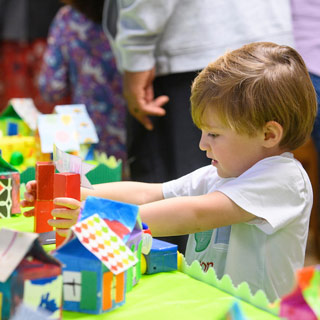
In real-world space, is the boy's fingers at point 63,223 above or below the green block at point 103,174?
above

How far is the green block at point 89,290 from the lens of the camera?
786 mm

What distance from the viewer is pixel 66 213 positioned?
96 cm

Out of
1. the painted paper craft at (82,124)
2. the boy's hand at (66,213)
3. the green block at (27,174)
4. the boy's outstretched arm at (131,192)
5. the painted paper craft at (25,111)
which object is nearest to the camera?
the boy's hand at (66,213)

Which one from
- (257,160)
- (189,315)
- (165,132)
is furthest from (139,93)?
(189,315)

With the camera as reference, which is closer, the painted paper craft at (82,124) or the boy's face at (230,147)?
the boy's face at (230,147)

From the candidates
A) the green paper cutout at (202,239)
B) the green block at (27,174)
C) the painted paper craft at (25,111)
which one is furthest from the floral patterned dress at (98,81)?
the green paper cutout at (202,239)

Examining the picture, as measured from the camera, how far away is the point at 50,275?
0.73 m

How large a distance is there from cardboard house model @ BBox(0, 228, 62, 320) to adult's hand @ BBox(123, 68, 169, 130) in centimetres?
121

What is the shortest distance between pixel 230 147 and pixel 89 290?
43 cm

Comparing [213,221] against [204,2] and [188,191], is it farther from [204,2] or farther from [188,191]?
[204,2]

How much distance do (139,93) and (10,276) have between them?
1.26 meters

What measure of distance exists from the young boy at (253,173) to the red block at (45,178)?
0.62ft

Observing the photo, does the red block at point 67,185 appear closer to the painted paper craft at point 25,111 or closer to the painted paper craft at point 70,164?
the painted paper craft at point 70,164

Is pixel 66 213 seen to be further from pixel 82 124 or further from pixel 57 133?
pixel 82 124
